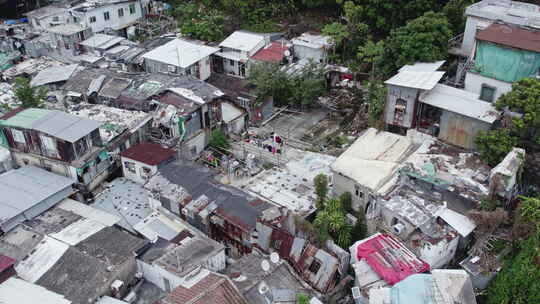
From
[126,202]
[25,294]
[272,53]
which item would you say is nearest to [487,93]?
[272,53]

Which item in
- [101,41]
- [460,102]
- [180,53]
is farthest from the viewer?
[101,41]

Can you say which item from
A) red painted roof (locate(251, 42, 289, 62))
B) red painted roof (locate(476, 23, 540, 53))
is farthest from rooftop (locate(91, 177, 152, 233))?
red painted roof (locate(476, 23, 540, 53))

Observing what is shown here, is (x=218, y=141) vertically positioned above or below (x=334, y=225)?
below

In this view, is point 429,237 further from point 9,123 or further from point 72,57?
point 72,57

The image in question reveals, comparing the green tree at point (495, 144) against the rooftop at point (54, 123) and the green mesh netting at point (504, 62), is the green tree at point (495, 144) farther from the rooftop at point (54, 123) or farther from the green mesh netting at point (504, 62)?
the rooftop at point (54, 123)

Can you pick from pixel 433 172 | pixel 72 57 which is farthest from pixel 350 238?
pixel 72 57

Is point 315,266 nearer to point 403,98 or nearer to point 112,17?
point 403,98
